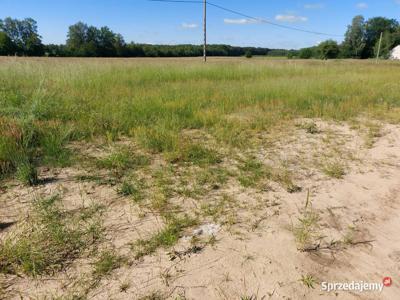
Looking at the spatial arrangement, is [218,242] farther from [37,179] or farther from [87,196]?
[37,179]

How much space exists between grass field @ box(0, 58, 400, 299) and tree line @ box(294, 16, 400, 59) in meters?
65.2

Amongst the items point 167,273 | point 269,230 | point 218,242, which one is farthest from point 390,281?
point 167,273

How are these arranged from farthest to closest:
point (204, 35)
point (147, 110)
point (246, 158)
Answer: point (204, 35)
point (147, 110)
point (246, 158)

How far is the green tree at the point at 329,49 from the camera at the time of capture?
2530 inches

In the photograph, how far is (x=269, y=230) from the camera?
7.34ft

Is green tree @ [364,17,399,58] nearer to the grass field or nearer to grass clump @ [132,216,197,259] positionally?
the grass field

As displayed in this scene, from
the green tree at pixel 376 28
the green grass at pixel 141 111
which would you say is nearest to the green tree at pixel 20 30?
the green grass at pixel 141 111

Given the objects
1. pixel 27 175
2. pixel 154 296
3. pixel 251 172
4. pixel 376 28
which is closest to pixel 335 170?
pixel 251 172

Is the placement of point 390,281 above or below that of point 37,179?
below

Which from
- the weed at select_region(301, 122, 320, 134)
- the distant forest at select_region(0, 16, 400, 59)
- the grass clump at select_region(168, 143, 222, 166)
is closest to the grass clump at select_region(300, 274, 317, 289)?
the grass clump at select_region(168, 143, 222, 166)

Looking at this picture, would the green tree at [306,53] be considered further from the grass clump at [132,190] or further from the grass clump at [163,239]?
the grass clump at [163,239]

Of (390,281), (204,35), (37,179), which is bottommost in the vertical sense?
(390,281)

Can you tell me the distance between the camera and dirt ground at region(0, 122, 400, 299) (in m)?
1.67

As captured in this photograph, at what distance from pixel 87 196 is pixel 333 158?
3.42m
